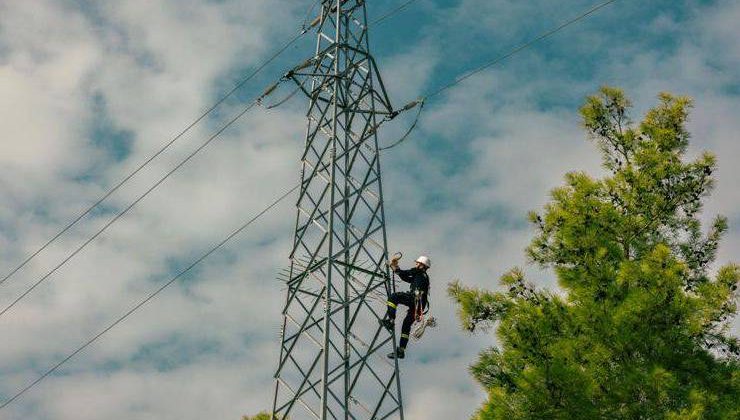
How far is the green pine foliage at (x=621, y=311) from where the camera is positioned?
844 centimetres

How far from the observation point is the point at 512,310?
30.9 ft

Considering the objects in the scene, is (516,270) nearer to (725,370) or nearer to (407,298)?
(407,298)

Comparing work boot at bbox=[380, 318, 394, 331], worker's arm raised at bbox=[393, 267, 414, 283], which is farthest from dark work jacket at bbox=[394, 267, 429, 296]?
work boot at bbox=[380, 318, 394, 331]

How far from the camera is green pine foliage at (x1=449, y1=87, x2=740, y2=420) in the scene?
27.7 ft

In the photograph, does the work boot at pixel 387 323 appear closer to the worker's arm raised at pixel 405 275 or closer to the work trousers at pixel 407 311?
the work trousers at pixel 407 311

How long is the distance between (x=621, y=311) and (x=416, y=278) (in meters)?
2.76

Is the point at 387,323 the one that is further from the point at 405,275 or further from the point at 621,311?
the point at 621,311

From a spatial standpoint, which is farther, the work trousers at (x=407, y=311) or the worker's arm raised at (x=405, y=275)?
the worker's arm raised at (x=405, y=275)

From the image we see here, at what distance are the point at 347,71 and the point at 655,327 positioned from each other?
18.0 ft

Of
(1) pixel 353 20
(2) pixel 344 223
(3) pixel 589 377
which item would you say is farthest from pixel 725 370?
(1) pixel 353 20

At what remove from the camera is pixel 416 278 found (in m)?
10.3

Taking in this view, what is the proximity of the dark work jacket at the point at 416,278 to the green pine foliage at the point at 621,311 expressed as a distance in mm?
392

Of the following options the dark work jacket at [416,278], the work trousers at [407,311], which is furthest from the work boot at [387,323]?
the dark work jacket at [416,278]

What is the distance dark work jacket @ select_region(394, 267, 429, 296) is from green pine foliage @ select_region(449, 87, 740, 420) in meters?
0.39
